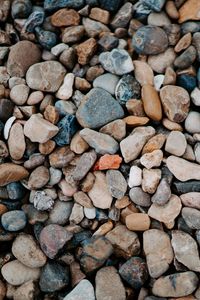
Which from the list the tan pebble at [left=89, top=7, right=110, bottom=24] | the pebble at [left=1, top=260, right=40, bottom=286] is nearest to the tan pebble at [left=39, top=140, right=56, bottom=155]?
the pebble at [left=1, top=260, right=40, bottom=286]

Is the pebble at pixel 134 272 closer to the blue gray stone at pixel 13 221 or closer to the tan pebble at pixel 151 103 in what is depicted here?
the blue gray stone at pixel 13 221

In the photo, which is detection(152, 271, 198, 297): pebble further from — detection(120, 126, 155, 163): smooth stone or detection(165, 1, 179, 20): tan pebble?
detection(165, 1, 179, 20): tan pebble

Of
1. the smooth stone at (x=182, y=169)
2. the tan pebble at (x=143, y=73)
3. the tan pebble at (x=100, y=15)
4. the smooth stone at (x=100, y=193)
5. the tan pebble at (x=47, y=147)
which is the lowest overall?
the smooth stone at (x=100, y=193)

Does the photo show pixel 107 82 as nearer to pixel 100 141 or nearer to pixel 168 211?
pixel 100 141

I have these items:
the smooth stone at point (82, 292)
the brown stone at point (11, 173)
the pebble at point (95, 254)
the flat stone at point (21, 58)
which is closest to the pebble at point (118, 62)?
the flat stone at point (21, 58)

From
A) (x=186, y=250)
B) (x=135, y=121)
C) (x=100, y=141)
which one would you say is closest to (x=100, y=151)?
(x=100, y=141)

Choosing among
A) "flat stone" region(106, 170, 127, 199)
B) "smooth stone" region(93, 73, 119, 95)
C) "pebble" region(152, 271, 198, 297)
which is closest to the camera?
"pebble" region(152, 271, 198, 297)
